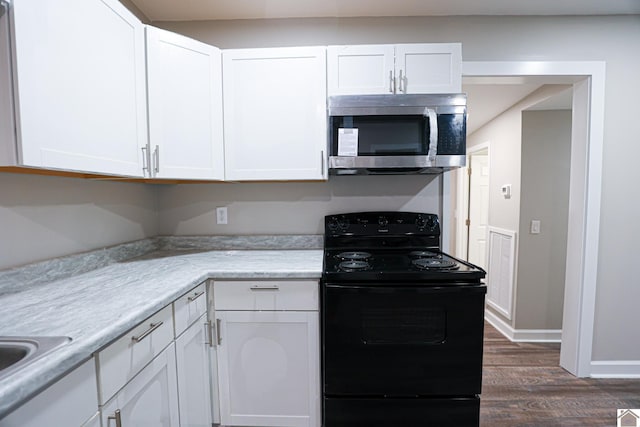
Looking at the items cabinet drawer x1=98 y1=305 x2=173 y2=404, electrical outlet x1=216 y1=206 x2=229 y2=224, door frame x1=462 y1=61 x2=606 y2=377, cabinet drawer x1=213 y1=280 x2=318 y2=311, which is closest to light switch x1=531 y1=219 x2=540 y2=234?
door frame x1=462 y1=61 x2=606 y2=377

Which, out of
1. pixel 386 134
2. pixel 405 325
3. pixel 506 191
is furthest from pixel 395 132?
pixel 506 191

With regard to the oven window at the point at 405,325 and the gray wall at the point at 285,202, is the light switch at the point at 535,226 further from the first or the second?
the oven window at the point at 405,325

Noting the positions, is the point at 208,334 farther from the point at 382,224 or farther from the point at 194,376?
the point at 382,224

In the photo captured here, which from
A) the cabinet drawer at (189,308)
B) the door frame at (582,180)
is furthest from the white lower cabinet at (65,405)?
the door frame at (582,180)

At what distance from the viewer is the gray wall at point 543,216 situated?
260 centimetres

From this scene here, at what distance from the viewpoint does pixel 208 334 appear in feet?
4.73

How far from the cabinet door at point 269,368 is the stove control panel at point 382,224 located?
2.16 ft

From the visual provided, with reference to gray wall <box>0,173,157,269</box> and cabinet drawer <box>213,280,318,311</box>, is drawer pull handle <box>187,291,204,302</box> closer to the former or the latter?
cabinet drawer <box>213,280,318,311</box>

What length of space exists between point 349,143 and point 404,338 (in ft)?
3.45

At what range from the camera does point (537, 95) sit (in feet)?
7.88

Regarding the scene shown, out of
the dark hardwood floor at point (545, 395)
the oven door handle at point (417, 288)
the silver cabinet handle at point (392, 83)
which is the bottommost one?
the dark hardwood floor at point (545, 395)

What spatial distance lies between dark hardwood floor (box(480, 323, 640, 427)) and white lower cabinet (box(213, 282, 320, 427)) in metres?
1.08

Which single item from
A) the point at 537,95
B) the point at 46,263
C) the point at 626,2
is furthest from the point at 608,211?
the point at 46,263

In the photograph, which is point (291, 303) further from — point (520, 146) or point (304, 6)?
point (520, 146)
